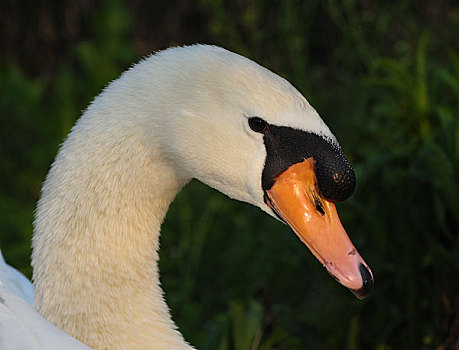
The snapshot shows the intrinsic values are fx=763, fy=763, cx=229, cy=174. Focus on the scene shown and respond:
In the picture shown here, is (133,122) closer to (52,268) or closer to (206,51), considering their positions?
(206,51)

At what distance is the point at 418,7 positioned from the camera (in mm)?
5066

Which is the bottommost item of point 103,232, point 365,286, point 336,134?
point 336,134

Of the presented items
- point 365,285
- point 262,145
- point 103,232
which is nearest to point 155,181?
point 103,232

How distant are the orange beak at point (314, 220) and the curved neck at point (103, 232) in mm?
285

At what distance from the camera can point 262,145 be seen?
164 cm

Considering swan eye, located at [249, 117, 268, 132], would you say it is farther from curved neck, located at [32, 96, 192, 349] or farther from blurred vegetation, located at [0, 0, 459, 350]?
blurred vegetation, located at [0, 0, 459, 350]

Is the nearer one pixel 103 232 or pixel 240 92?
pixel 240 92

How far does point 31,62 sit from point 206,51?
383 centimetres

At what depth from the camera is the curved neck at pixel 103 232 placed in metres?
1.75

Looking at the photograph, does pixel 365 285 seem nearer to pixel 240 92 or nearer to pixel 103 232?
pixel 240 92

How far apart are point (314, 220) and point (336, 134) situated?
A: 222 cm

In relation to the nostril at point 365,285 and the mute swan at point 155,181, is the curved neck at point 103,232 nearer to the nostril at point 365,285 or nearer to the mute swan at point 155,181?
the mute swan at point 155,181

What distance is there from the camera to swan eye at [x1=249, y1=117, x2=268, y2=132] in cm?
163

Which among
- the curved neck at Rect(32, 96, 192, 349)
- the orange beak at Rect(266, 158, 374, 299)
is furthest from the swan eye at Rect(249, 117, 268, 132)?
the curved neck at Rect(32, 96, 192, 349)
